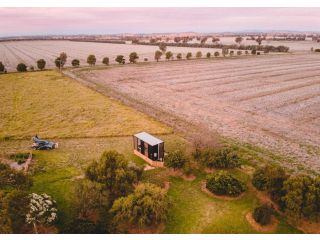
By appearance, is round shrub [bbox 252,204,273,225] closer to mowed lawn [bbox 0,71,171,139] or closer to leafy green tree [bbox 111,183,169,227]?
leafy green tree [bbox 111,183,169,227]

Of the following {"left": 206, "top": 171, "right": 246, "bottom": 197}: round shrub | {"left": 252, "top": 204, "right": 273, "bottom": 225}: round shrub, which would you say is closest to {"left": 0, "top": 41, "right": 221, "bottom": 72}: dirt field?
{"left": 206, "top": 171, "right": 246, "bottom": 197}: round shrub

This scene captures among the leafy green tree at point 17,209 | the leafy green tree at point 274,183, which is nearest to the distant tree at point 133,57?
the leafy green tree at point 274,183

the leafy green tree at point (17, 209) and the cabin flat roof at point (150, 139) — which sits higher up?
the cabin flat roof at point (150, 139)

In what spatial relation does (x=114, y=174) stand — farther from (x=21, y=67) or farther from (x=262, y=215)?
(x=21, y=67)

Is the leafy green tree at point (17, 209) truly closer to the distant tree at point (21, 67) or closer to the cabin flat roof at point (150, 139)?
the cabin flat roof at point (150, 139)

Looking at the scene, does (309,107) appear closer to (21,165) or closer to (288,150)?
(288,150)

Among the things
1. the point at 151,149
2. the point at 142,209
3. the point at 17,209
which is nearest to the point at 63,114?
the point at 151,149
